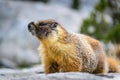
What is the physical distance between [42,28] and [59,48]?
1.43 feet

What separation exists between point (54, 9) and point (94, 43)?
1924 cm

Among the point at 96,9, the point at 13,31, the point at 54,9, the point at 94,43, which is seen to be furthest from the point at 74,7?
the point at 94,43

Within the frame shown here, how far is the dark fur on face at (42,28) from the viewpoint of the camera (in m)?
8.98

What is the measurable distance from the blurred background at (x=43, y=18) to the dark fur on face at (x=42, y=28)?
24.9 feet

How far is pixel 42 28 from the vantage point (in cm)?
910

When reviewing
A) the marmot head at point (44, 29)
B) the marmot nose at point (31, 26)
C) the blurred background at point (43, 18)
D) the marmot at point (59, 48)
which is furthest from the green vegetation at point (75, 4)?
the marmot nose at point (31, 26)

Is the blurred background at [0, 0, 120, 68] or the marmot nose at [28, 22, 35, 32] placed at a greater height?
the marmot nose at [28, 22, 35, 32]

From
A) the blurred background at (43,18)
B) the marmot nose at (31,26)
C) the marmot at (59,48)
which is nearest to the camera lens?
the marmot nose at (31,26)

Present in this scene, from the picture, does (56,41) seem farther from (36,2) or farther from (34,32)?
(36,2)

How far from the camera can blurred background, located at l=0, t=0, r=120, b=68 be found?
62.2 ft

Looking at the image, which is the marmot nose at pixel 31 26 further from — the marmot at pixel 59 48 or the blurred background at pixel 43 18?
the blurred background at pixel 43 18

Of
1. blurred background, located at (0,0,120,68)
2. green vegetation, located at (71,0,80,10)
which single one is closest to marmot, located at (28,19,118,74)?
blurred background, located at (0,0,120,68)

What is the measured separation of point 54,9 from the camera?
29422mm

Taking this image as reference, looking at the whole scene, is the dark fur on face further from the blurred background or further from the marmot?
the blurred background
